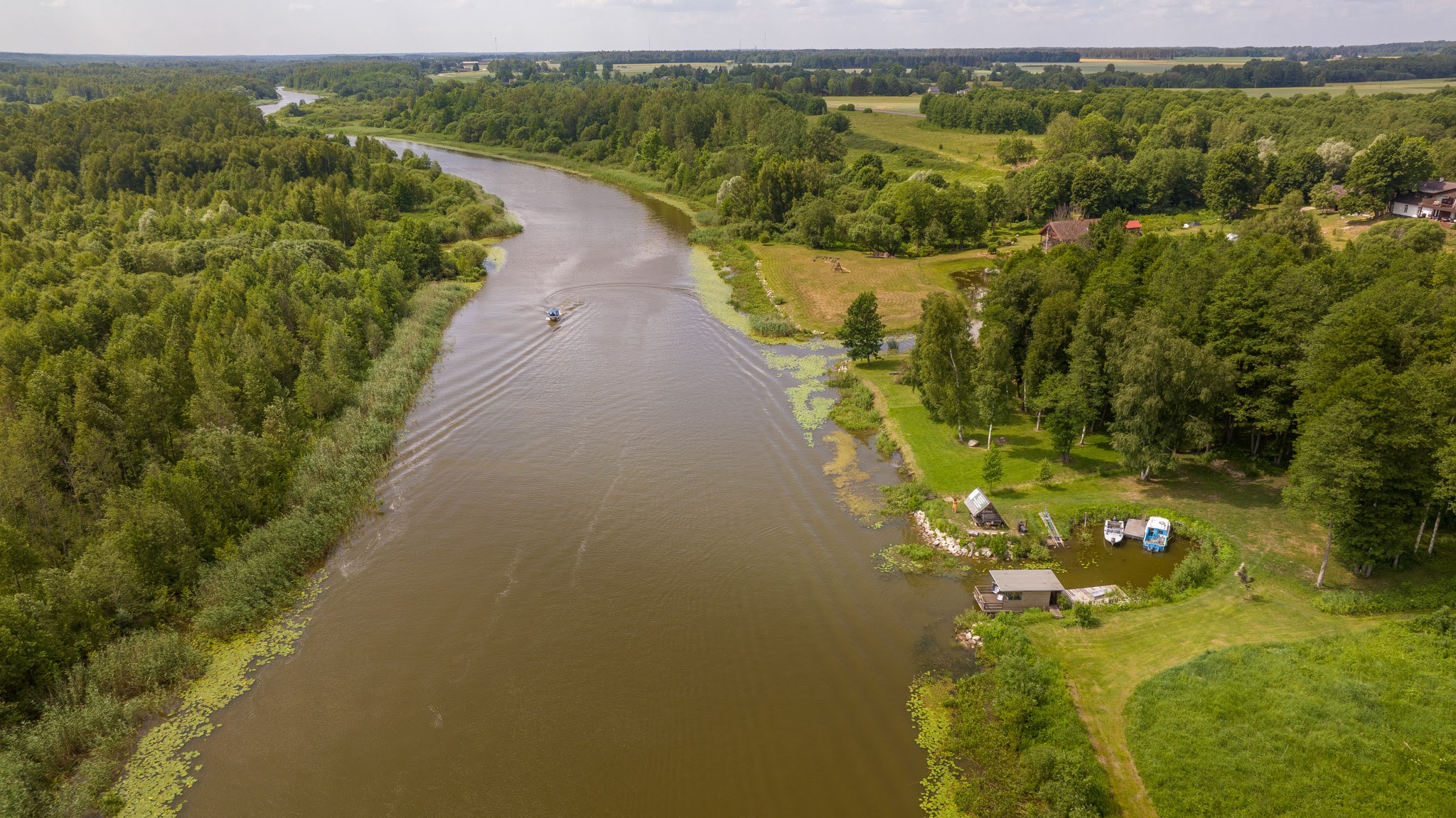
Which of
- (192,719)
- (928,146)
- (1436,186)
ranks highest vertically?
(928,146)

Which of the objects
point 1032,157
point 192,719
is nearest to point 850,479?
point 192,719

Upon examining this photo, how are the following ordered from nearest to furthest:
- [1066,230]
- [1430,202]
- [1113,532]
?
[1113,532], [1430,202], [1066,230]

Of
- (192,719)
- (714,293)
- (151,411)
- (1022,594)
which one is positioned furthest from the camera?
(714,293)

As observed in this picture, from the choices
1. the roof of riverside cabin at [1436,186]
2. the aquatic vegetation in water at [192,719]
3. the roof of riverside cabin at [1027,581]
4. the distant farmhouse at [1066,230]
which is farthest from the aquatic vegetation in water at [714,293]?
the roof of riverside cabin at [1436,186]

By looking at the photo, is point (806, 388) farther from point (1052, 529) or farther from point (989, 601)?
point (989, 601)

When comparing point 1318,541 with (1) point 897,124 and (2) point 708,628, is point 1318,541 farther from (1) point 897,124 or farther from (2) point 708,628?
(1) point 897,124

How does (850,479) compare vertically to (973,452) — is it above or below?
below

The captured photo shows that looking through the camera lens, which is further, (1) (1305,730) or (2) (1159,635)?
(2) (1159,635)

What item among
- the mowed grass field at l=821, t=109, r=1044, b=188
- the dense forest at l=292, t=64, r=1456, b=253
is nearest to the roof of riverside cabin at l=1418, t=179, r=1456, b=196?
the dense forest at l=292, t=64, r=1456, b=253
